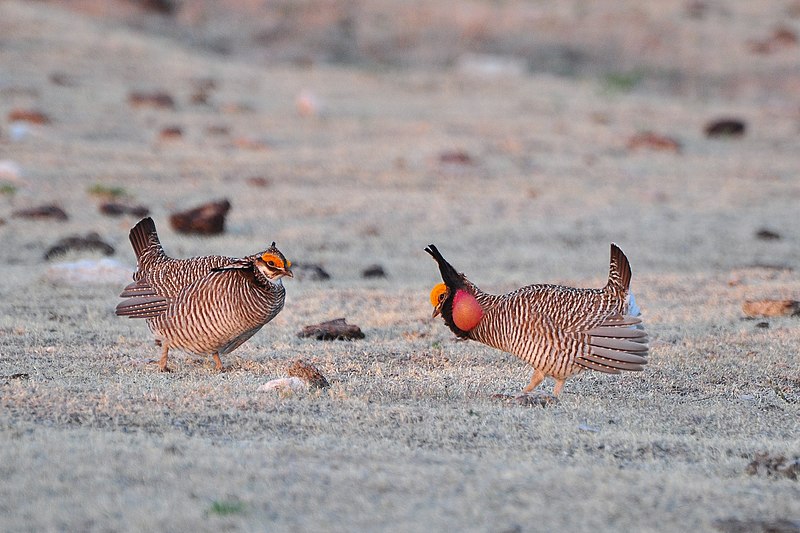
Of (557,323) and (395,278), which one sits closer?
(557,323)

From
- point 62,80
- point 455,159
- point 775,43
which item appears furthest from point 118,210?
point 775,43

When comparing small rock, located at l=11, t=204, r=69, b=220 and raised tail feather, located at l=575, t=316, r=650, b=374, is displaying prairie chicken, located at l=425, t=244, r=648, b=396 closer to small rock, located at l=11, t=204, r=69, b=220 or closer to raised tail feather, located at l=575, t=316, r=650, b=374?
raised tail feather, located at l=575, t=316, r=650, b=374

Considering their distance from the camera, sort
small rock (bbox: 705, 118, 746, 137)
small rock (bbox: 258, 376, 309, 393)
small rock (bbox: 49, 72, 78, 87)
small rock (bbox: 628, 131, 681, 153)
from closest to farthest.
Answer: small rock (bbox: 258, 376, 309, 393), small rock (bbox: 628, 131, 681, 153), small rock (bbox: 49, 72, 78, 87), small rock (bbox: 705, 118, 746, 137)

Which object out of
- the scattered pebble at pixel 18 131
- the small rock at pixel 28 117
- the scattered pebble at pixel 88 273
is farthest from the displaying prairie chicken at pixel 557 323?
the small rock at pixel 28 117

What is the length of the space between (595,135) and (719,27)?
1173 centimetres

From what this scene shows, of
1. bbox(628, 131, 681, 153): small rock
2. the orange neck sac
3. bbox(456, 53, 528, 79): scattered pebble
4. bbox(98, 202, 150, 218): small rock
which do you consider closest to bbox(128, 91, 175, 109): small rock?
bbox(98, 202, 150, 218): small rock

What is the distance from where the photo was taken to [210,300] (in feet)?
21.3

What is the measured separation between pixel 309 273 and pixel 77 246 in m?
2.24

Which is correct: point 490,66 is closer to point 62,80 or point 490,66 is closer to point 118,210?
point 62,80

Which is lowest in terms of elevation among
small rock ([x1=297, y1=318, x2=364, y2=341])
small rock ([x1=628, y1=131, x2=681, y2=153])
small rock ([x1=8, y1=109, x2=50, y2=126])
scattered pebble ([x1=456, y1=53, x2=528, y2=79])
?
small rock ([x1=297, y1=318, x2=364, y2=341])

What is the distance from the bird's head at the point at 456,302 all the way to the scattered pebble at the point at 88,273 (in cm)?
394

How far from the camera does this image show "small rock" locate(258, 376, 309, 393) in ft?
19.8

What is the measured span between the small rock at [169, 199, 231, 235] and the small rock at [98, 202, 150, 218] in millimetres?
861

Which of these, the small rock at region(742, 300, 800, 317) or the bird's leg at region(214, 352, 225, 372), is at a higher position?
the small rock at region(742, 300, 800, 317)
